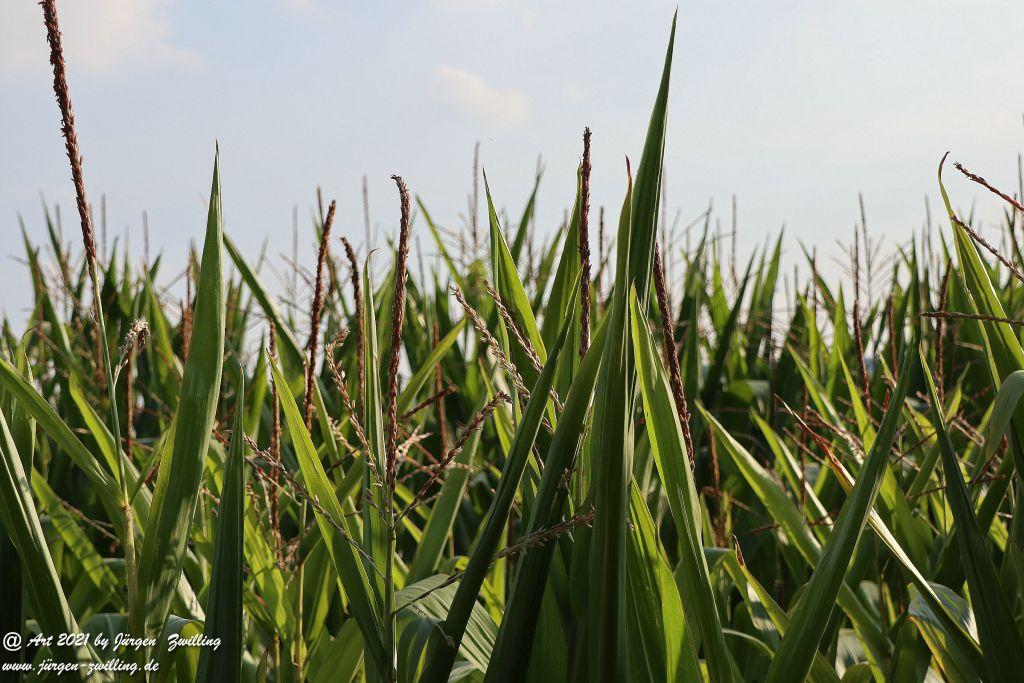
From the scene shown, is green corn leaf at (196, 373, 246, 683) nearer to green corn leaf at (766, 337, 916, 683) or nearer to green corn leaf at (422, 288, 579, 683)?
green corn leaf at (422, 288, 579, 683)

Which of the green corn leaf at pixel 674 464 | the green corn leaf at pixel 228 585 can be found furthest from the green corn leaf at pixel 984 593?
the green corn leaf at pixel 228 585

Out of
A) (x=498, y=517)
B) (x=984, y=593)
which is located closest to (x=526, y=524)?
(x=498, y=517)

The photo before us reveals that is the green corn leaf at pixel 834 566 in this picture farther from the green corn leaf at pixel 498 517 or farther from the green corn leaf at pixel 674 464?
the green corn leaf at pixel 498 517

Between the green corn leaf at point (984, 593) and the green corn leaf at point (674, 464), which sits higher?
the green corn leaf at point (674, 464)

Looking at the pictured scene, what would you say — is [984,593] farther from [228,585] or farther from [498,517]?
[228,585]

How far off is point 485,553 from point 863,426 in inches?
31.4

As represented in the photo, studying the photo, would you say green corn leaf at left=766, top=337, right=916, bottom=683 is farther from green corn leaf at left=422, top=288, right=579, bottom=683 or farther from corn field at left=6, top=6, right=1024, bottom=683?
green corn leaf at left=422, top=288, right=579, bottom=683

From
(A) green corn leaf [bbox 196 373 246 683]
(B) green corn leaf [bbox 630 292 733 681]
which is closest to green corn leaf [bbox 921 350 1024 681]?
(B) green corn leaf [bbox 630 292 733 681]

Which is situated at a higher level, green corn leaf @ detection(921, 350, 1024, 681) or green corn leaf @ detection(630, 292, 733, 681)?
green corn leaf @ detection(630, 292, 733, 681)

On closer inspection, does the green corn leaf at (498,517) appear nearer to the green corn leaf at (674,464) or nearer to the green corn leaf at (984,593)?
the green corn leaf at (674,464)

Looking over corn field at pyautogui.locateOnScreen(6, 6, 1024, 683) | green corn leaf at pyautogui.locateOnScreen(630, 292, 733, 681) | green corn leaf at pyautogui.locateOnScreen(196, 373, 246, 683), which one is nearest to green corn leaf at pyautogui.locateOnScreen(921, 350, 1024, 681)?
corn field at pyautogui.locateOnScreen(6, 6, 1024, 683)

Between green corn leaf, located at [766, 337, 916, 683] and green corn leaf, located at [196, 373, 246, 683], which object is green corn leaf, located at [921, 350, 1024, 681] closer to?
green corn leaf, located at [766, 337, 916, 683]

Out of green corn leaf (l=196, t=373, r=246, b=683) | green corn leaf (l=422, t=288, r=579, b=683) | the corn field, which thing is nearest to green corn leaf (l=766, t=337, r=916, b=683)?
the corn field

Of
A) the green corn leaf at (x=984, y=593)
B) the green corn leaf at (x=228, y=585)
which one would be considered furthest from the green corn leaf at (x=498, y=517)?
the green corn leaf at (x=984, y=593)
